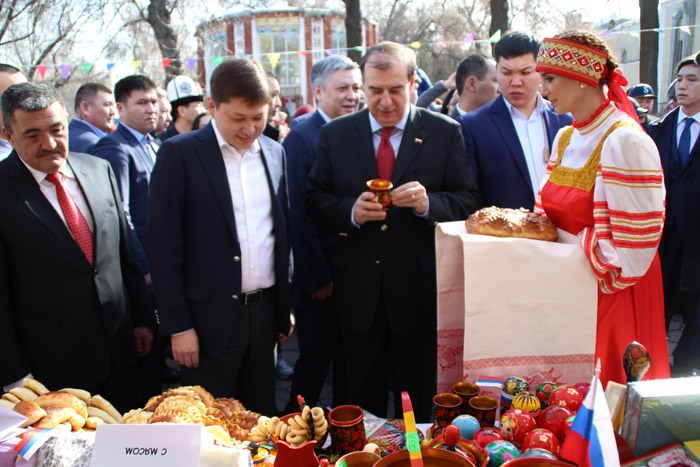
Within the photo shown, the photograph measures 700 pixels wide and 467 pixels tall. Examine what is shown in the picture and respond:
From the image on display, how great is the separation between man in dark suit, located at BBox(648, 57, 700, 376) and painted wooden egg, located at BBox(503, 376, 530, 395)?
98.6 inches

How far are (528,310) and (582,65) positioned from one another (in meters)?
0.93

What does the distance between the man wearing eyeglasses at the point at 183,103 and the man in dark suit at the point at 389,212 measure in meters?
3.23

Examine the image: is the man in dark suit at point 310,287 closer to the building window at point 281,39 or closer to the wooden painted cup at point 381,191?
the wooden painted cup at point 381,191

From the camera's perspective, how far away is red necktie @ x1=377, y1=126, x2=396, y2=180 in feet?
8.91

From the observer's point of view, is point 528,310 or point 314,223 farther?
point 314,223

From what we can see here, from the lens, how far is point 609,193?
178 centimetres

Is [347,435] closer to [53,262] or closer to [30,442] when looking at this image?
[30,442]

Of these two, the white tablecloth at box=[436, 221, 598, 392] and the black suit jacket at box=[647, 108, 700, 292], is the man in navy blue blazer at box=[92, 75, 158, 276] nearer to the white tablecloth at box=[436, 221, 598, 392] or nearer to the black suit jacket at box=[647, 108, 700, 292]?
the white tablecloth at box=[436, 221, 598, 392]

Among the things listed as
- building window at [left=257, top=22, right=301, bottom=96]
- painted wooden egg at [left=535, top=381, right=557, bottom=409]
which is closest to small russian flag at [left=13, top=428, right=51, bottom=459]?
painted wooden egg at [left=535, top=381, right=557, bottom=409]

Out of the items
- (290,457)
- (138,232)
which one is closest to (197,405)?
(290,457)

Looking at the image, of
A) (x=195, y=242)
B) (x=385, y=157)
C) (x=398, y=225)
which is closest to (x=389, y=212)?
(x=398, y=225)

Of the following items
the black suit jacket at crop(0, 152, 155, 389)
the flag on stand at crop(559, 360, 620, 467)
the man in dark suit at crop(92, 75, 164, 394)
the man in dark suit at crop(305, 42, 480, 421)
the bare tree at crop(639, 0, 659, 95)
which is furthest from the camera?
the bare tree at crop(639, 0, 659, 95)

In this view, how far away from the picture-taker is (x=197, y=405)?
159cm

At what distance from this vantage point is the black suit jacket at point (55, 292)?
2158 mm
